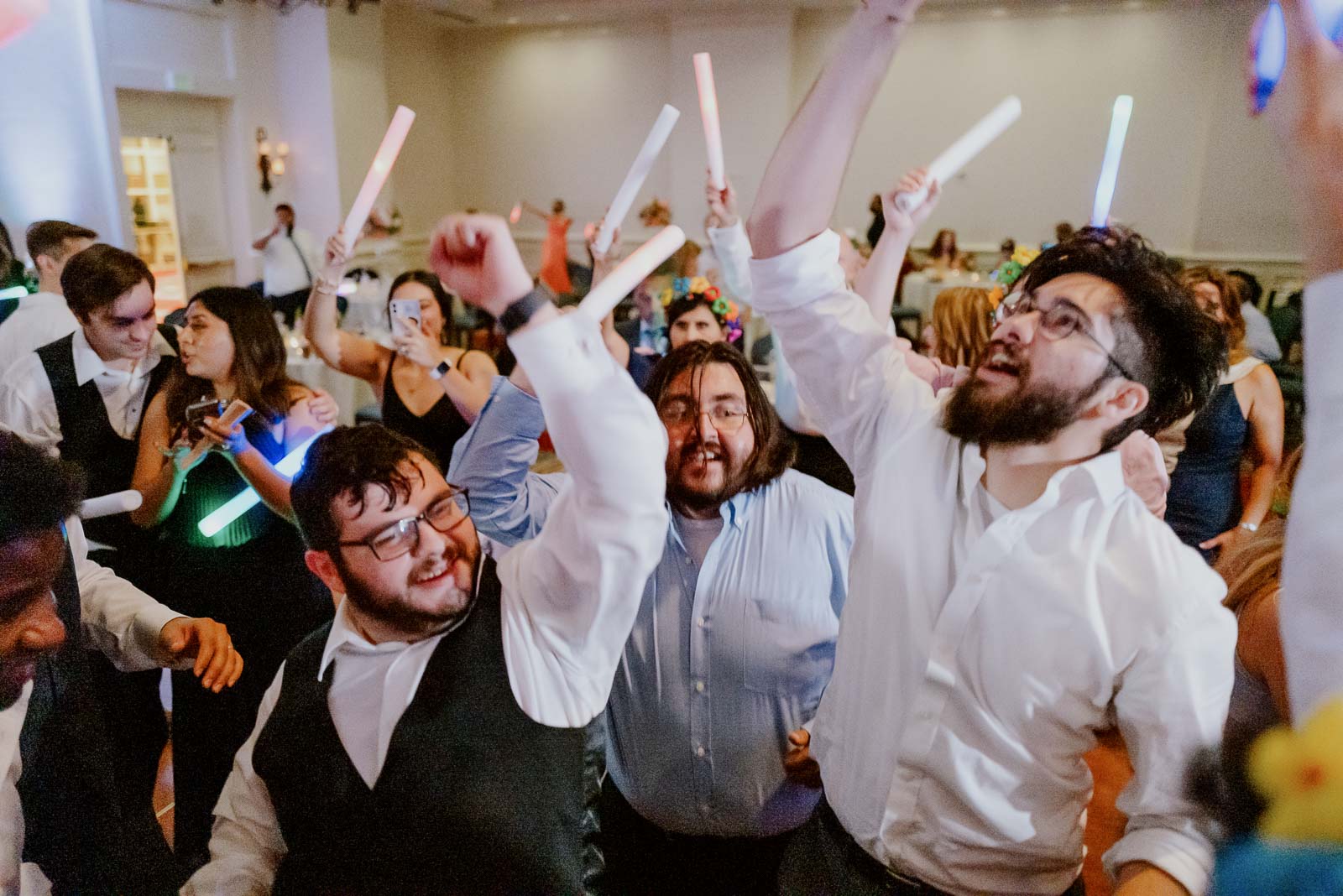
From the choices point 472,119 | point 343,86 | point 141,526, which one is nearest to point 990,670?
point 141,526

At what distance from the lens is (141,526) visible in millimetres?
1834

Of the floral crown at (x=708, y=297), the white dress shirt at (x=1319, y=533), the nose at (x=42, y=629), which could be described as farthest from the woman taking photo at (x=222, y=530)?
the white dress shirt at (x=1319, y=533)

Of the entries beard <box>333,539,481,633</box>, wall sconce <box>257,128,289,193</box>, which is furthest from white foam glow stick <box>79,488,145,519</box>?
wall sconce <box>257,128,289,193</box>

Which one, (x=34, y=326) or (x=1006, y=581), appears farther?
(x=34, y=326)

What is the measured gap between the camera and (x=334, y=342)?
270cm

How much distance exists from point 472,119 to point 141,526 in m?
9.80

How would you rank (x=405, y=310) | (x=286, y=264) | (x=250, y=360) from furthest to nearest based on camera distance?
(x=286, y=264) < (x=405, y=310) < (x=250, y=360)

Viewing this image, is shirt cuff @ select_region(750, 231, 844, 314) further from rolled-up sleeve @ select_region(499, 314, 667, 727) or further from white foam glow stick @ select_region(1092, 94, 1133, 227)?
white foam glow stick @ select_region(1092, 94, 1133, 227)

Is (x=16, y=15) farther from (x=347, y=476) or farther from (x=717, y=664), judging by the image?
(x=717, y=664)

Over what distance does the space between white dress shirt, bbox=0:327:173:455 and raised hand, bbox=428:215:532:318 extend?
53.7 inches

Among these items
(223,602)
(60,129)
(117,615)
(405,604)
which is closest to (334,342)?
(223,602)

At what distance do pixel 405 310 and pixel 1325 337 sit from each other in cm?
235

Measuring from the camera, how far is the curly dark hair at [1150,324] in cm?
106

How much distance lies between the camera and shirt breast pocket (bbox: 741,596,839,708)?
1.40m
